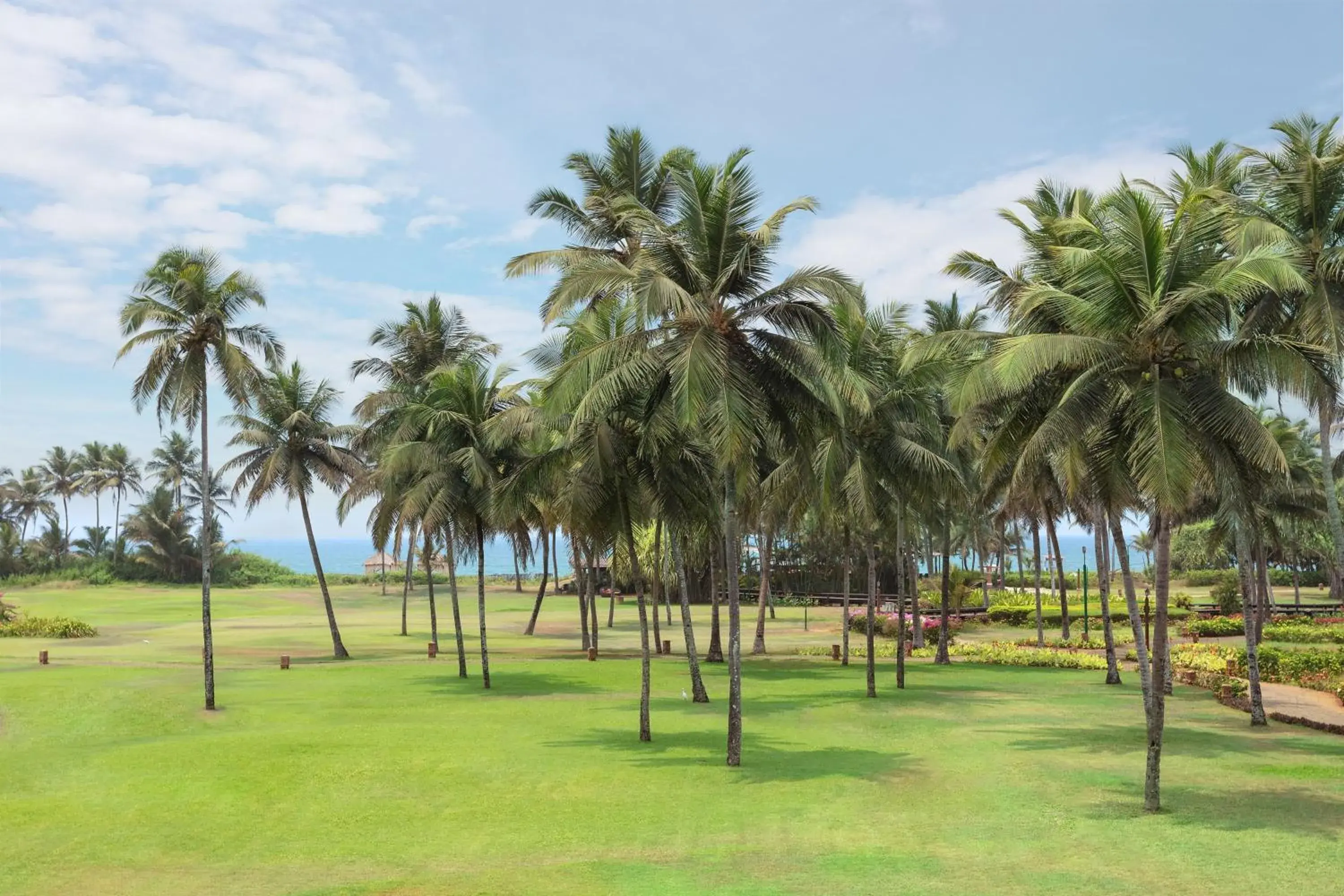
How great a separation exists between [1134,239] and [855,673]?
21278 millimetres

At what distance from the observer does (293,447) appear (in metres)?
38.6

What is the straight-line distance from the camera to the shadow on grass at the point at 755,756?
17234mm

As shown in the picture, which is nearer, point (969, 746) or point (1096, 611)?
point (969, 746)

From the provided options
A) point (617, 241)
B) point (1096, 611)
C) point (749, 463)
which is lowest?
point (1096, 611)

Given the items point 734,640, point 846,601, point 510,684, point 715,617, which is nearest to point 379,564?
point 510,684

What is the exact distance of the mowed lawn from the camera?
462 inches

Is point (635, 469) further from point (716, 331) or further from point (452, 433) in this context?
point (452, 433)

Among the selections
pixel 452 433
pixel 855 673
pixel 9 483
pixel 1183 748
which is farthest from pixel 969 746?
pixel 9 483

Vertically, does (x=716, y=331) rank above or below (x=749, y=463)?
above

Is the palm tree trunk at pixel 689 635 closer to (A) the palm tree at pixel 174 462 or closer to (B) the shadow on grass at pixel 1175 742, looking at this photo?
(B) the shadow on grass at pixel 1175 742

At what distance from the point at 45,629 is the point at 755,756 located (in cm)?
3963

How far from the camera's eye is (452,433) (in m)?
28.7

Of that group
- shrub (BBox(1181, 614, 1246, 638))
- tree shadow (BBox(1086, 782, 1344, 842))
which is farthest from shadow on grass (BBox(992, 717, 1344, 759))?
shrub (BBox(1181, 614, 1246, 638))

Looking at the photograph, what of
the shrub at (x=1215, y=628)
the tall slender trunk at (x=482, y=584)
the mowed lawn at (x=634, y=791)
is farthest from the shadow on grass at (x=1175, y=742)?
the shrub at (x=1215, y=628)
